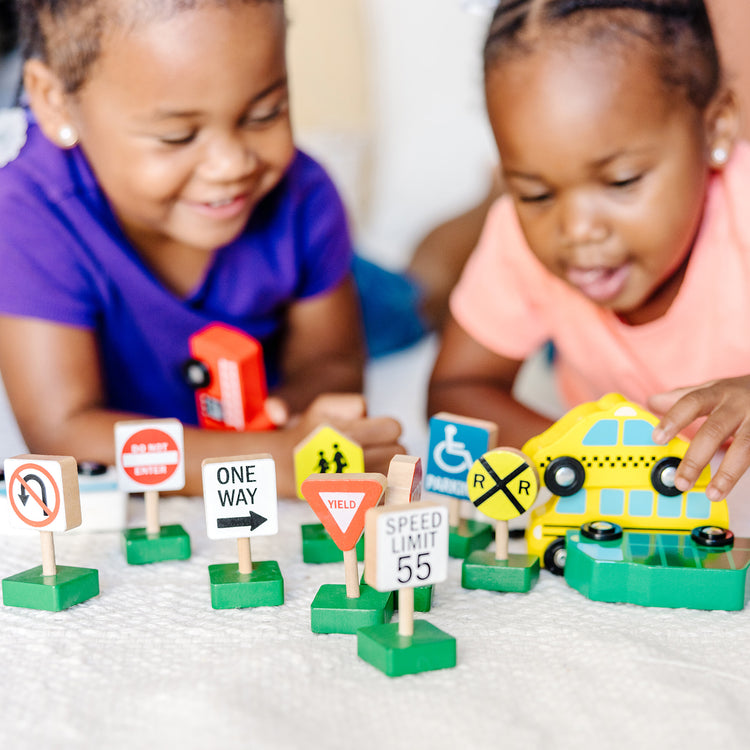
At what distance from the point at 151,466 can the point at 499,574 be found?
0.85 ft

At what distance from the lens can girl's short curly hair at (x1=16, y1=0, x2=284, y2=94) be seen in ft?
2.56

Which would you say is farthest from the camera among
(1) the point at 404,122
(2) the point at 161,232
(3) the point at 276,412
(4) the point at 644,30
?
(1) the point at 404,122

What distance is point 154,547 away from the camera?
692mm

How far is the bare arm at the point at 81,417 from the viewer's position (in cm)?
79

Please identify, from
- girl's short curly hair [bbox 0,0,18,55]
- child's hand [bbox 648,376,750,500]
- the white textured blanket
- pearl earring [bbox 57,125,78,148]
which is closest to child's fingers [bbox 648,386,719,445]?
child's hand [bbox 648,376,750,500]

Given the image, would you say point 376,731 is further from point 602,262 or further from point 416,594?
point 602,262

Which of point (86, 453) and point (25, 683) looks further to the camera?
point (86, 453)

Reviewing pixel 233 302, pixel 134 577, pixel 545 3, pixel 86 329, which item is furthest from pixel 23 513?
pixel 545 3

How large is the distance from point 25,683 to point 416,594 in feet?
0.76

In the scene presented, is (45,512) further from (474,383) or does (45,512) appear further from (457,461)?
(474,383)

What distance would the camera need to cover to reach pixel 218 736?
1.49 feet

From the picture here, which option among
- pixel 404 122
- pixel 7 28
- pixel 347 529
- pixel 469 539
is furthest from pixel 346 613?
pixel 404 122

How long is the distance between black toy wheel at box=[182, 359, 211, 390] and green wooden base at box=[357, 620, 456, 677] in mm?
367

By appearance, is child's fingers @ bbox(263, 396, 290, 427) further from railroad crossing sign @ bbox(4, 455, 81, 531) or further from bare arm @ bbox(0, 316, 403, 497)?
railroad crossing sign @ bbox(4, 455, 81, 531)
